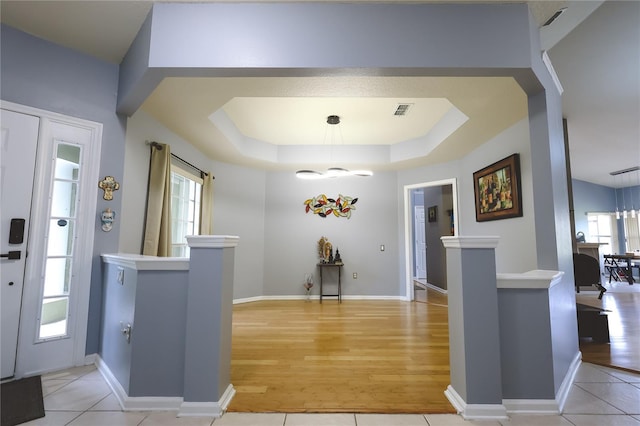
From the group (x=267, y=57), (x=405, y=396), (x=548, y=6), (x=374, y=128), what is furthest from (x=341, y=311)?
(x=548, y=6)

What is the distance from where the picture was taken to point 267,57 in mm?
2098

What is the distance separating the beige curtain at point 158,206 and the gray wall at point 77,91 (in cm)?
33

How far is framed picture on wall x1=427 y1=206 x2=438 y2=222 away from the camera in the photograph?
22.2ft

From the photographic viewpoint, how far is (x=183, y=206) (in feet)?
13.6

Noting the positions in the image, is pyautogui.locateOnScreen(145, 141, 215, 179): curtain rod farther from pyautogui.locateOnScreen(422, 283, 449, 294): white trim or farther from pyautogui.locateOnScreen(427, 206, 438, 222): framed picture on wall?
pyautogui.locateOnScreen(422, 283, 449, 294): white trim

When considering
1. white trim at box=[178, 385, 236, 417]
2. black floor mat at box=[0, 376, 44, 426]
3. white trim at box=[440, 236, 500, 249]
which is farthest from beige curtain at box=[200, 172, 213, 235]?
white trim at box=[440, 236, 500, 249]

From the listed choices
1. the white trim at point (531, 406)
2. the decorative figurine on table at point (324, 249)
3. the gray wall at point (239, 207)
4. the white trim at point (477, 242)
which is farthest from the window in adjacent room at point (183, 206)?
the white trim at point (531, 406)

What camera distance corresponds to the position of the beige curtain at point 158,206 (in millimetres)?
3089

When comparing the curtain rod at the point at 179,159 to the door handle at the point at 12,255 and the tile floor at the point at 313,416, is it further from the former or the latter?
the tile floor at the point at 313,416

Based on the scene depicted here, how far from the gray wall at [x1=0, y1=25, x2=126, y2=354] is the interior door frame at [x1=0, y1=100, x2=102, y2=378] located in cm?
4

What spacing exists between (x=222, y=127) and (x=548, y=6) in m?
3.41

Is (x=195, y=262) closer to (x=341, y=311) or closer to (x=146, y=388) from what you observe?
(x=146, y=388)

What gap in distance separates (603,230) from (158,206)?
38.6 ft

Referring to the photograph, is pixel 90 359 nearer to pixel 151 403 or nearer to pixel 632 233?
pixel 151 403
